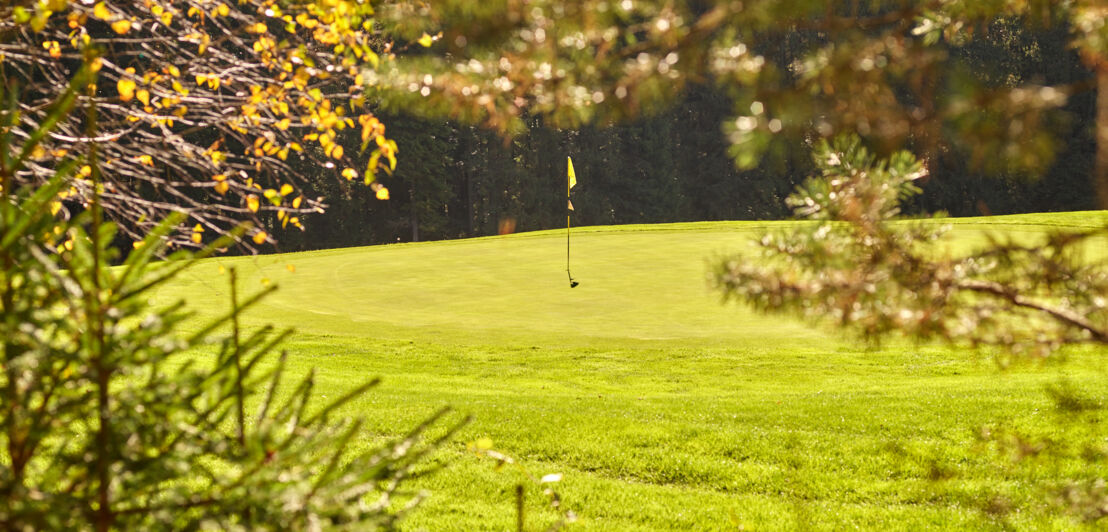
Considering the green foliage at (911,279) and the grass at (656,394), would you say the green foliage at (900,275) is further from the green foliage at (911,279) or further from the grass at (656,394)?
the grass at (656,394)

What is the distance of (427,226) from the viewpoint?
136 feet

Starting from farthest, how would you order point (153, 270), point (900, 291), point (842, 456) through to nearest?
1. point (842, 456)
2. point (900, 291)
3. point (153, 270)

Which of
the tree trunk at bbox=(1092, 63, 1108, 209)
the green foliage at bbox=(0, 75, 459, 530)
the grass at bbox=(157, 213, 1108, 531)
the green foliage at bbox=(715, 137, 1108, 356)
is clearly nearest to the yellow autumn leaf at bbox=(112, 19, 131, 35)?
the grass at bbox=(157, 213, 1108, 531)

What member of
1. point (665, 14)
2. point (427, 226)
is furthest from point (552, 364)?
point (427, 226)

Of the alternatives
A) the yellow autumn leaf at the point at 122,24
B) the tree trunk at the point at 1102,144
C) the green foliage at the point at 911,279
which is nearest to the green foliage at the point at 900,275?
the green foliage at the point at 911,279

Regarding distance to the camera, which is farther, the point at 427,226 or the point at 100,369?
the point at 427,226

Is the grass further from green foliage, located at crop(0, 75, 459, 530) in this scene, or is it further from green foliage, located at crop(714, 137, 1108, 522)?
green foliage, located at crop(0, 75, 459, 530)

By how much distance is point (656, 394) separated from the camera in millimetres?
7934

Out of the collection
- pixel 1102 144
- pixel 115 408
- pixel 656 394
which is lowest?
pixel 656 394

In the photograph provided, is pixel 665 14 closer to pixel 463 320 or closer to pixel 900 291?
pixel 900 291

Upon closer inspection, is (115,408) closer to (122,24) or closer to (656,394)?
(122,24)

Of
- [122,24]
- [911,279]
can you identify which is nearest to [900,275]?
[911,279]

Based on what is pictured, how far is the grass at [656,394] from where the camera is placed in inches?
197

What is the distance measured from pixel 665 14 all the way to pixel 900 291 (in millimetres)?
967
